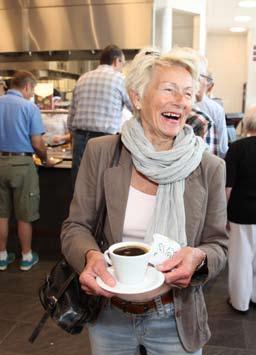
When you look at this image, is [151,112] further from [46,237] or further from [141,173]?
[46,237]

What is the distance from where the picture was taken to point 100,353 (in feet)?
4.00

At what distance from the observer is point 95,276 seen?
984 mm

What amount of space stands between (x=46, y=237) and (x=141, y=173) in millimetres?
2786

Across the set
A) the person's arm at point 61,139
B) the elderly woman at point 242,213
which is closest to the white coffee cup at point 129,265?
the elderly woman at point 242,213

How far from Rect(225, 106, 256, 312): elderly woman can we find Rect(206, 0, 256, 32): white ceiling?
3.90 meters

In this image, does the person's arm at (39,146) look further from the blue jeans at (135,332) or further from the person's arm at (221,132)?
the blue jeans at (135,332)

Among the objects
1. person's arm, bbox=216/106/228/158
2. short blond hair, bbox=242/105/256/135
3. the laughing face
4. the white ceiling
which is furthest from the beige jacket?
the white ceiling

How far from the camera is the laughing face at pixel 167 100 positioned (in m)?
1.16

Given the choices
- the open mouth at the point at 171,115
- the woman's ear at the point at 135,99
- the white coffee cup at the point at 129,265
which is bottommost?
the white coffee cup at the point at 129,265

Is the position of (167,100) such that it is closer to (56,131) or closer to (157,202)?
(157,202)

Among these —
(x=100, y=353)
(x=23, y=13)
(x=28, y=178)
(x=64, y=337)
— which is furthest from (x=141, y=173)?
(x=23, y=13)

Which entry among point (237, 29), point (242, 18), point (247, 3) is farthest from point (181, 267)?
point (237, 29)

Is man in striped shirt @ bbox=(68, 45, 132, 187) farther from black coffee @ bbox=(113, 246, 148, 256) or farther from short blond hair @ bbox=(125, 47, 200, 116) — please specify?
black coffee @ bbox=(113, 246, 148, 256)

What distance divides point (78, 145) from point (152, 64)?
2.29 meters
